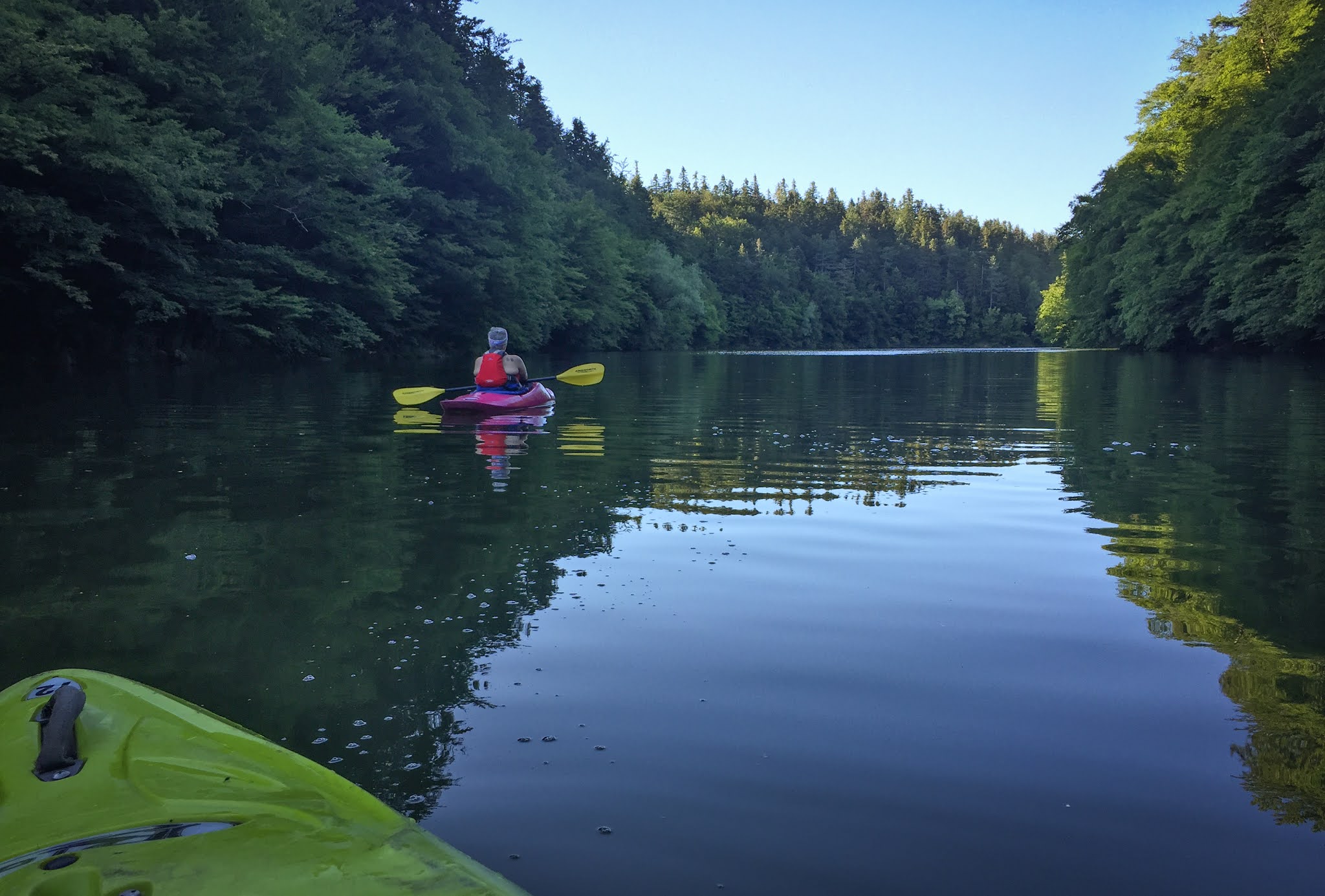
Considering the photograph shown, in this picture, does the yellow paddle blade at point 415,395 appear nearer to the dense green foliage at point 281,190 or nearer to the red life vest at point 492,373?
the red life vest at point 492,373

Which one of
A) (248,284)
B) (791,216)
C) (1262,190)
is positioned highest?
(791,216)

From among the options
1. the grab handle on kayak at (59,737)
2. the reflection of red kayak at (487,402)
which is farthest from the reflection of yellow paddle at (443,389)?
the grab handle on kayak at (59,737)

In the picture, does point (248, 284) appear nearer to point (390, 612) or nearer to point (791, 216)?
point (390, 612)

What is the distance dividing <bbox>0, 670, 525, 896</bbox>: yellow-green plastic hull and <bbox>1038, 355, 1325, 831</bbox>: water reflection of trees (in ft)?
8.21

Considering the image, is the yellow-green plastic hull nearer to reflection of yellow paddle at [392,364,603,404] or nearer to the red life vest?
the red life vest

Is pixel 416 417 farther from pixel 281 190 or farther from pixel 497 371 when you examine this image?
pixel 281 190

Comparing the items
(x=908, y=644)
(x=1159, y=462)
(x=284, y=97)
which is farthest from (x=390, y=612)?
(x=284, y=97)

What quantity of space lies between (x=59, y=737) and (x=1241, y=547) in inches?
254

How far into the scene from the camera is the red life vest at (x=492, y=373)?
52.5 ft

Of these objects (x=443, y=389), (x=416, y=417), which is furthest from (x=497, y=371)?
(x=443, y=389)

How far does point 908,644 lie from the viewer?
4543mm

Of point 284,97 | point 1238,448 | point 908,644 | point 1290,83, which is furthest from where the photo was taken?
point 1290,83

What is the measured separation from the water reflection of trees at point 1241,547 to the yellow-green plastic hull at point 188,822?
2.50m

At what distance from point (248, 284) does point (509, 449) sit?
15877 mm
